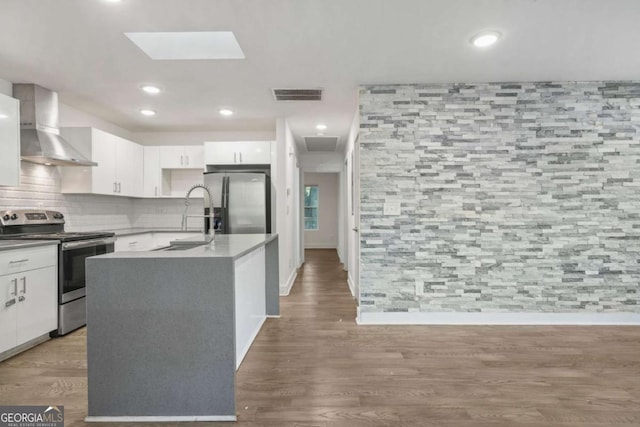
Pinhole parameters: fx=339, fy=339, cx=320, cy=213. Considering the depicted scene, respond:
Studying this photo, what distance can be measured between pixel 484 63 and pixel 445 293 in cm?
213

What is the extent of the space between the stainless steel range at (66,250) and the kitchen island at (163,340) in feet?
5.34

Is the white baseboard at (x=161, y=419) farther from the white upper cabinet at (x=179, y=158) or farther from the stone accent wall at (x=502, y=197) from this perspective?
the white upper cabinet at (x=179, y=158)

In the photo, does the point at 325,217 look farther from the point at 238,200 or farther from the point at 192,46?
the point at 192,46

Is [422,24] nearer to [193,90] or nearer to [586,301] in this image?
[193,90]

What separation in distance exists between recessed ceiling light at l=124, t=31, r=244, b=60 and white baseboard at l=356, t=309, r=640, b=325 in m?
2.66

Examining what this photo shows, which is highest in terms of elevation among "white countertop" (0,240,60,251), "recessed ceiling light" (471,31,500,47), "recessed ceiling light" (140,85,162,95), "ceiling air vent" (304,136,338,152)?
"ceiling air vent" (304,136,338,152)

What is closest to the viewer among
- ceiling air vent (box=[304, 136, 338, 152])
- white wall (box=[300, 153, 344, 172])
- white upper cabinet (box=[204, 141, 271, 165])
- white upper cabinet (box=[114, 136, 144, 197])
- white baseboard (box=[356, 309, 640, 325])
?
white baseboard (box=[356, 309, 640, 325])

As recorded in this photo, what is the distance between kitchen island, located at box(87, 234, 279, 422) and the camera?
1793mm

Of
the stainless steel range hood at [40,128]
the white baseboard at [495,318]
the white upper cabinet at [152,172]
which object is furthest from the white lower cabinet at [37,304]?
the white baseboard at [495,318]

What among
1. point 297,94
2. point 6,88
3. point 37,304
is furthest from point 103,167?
point 297,94

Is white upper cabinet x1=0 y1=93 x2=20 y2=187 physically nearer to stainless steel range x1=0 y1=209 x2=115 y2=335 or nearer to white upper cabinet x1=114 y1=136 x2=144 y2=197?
stainless steel range x1=0 y1=209 x2=115 y2=335

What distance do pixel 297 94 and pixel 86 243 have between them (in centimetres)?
257

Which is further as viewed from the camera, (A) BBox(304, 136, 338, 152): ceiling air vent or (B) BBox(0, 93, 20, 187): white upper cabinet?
(A) BBox(304, 136, 338, 152): ceiling air vent

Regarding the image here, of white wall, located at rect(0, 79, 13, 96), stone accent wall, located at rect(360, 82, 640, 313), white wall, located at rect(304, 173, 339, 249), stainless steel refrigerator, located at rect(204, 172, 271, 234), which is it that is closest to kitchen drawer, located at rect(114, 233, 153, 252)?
stainless steel refrigerator, located at rect(204, 172, 271, 234)
